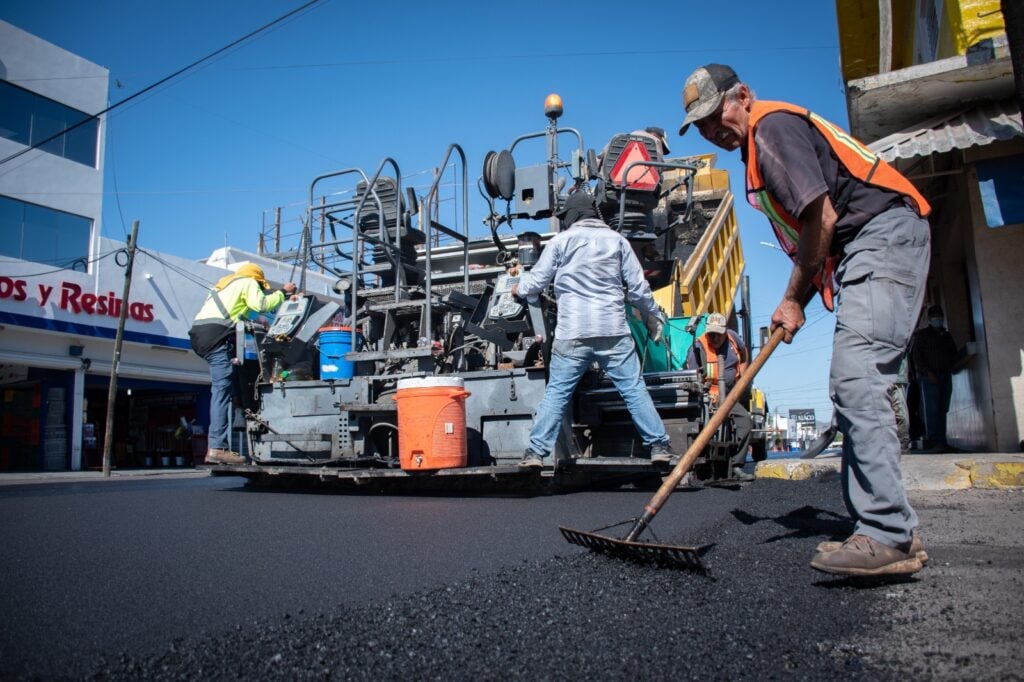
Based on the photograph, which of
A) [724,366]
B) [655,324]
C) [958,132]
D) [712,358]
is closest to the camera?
[655,324]

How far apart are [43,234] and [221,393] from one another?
1421cm

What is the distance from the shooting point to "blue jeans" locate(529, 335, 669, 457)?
4.69 metres

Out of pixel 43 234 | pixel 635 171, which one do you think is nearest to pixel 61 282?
pixel 43 234

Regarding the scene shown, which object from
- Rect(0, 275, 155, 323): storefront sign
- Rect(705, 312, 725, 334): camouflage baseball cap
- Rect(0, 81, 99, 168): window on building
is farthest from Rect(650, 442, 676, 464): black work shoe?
Rect(0, 81, 99, 168): window on building

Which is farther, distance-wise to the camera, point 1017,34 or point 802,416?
point 802,416

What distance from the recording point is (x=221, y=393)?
20.3 ft

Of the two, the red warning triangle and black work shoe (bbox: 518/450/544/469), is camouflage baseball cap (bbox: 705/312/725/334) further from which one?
black work shoe (bbox: 518/450/544/469)

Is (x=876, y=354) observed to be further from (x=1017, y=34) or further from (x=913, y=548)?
(x=1017, y=34)

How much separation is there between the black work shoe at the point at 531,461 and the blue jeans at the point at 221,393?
2814 millimetres

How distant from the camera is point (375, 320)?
6305 mm

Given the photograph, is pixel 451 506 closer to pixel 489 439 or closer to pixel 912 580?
pixel 489 439

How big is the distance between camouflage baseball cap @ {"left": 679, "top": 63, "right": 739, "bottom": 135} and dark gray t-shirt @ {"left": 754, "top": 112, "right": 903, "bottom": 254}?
23 cm

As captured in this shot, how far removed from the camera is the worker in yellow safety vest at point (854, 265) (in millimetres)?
2244

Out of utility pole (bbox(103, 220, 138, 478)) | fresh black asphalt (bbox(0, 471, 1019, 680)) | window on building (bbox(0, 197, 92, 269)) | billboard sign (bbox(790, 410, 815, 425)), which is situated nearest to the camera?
fresh black asphalt (bbox(0, 471, 1019, 680))
